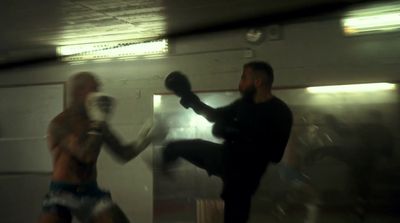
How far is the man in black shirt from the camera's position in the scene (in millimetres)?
3080

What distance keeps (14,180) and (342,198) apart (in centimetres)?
267

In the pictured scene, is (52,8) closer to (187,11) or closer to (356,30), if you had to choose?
(187,11)

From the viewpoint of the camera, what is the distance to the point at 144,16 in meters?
2.90

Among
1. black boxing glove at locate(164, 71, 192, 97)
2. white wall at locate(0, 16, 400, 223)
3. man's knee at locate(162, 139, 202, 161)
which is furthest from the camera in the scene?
black boxing glove at locate(164, 71, 192, 97)

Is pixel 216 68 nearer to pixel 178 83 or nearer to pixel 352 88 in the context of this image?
pixel 178 83

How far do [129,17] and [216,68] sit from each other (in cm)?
76

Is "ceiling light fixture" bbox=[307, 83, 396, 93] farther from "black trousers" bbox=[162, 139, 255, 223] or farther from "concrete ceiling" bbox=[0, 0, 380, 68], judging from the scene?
"black trousers" bbox=[162, 139, 255, 223]

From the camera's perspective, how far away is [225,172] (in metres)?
3.23

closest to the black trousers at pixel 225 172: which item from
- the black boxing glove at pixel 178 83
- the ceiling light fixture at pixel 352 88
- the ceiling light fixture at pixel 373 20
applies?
the black boxing glove at pixel 178 83

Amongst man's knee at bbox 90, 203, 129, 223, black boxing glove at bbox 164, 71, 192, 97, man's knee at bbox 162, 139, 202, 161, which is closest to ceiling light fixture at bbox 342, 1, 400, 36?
black boxing glove at bbox 164, 71, 192, 97

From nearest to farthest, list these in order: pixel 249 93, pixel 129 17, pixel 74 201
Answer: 1. pixel 74 201
2. pixel 129 17
3. pixel 249 93

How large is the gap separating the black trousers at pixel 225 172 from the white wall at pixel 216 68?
1.37 feet

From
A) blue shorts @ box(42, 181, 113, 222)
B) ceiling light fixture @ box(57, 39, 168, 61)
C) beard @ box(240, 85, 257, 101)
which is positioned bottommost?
blue shorts @ box(42, 181, 113, 222)

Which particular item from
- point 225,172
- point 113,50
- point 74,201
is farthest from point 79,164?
point 113,50
